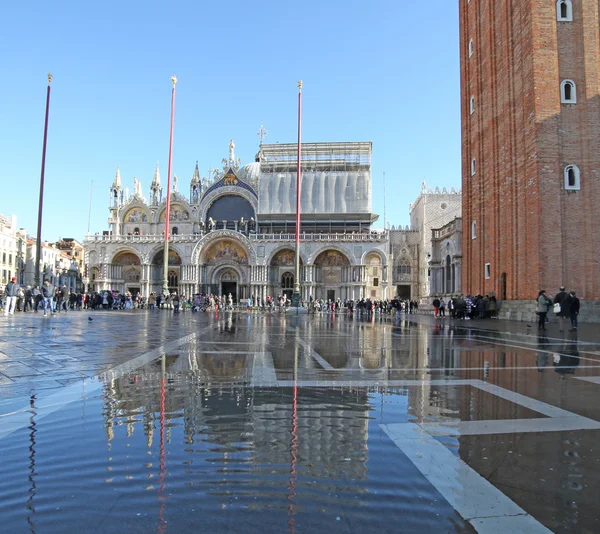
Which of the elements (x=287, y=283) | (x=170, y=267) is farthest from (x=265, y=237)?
(x=170, y=267)

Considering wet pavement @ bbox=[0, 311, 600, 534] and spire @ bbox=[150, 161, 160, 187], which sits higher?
spire @ bbox=[150, 161, 160, 187]

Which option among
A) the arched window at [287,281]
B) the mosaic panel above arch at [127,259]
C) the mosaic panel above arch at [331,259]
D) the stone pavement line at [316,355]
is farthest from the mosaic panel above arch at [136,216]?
the stone pavement line at [316,355]

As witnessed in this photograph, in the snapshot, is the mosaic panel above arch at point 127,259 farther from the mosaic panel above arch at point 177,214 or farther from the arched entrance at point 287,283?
the arched entrance at point 287,283

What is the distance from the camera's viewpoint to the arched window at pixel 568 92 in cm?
2344

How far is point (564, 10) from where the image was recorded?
23.9 meters

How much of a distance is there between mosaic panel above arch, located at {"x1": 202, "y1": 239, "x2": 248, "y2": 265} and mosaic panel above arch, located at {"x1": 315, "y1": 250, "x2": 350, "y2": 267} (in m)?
7.96

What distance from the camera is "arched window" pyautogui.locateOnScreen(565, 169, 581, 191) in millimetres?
22859

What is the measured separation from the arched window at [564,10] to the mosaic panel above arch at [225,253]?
36018mm

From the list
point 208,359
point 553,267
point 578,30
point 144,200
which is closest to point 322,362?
point 208,359

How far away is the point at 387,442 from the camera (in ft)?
12.2

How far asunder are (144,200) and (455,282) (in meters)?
38.8

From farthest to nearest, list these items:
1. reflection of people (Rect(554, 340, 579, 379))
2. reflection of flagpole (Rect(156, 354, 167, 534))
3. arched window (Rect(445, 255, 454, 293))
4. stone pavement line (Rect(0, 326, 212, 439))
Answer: arched window (Rect(445, 255, 454, 293)), reflection of people (Rect(554, 340, 579, 379)), stone pavement line (Rect(0, 326, 212, 439)), reflection of flagpole (Rect(156, 354, 167, 534))

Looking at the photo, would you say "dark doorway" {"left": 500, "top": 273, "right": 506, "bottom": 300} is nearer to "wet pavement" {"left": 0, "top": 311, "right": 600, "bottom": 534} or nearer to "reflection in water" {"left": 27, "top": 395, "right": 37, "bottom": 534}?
"wet pavement" {"left": 0, "top": 311, "right": 600, "bottom": 534}

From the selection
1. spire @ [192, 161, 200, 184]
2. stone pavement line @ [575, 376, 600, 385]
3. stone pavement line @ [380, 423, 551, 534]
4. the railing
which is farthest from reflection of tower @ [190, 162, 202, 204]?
stone pavement line @ [380, 423, 551, 534]
